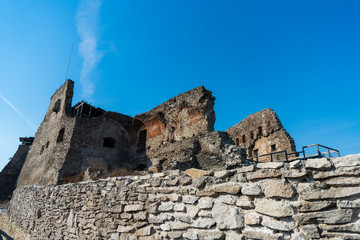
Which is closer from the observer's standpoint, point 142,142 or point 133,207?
point 133,207

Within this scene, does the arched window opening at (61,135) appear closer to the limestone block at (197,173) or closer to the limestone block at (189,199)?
the limestone block at (197,173)

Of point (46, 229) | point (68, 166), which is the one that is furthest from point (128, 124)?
point (46, 229)

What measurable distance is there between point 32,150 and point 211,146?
17.3 metres

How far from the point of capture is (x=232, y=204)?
10.2 ft

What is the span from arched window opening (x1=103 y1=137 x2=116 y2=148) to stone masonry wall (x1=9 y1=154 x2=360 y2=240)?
1185 centimetres

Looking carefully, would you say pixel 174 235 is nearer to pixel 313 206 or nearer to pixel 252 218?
pixel 252 218

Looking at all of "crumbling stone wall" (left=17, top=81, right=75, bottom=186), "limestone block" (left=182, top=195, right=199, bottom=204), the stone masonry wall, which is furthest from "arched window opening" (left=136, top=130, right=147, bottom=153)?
"limestone block" (left=182, top=195, right=199, bottom=204)

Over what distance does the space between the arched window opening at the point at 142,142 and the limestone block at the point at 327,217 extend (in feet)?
51.3

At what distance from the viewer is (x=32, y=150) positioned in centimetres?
2011

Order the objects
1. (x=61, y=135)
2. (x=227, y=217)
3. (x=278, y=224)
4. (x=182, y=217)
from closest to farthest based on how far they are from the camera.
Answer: (x=278, y=224)
(x=227, y=217)
(x=182, y=217)
(x=61, y=135)

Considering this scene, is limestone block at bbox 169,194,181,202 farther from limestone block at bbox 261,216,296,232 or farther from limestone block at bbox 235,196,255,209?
limestone block at bbox 261,216,296,232

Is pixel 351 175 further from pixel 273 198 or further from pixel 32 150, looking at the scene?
pixel 32 150

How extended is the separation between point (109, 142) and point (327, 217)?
17049 millimetres

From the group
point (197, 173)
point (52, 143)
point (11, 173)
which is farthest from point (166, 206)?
point (11, 173)
